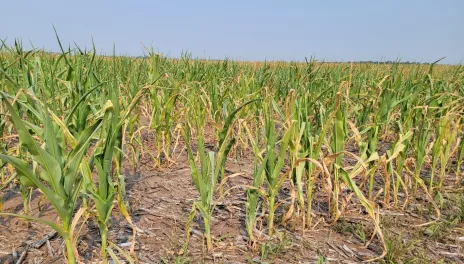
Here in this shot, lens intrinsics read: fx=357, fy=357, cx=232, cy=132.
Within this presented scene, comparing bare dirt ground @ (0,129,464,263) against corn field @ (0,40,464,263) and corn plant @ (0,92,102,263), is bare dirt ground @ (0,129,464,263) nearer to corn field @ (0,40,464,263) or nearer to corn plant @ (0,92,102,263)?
corn field @ (0,40,464,263)

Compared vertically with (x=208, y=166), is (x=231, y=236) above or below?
below

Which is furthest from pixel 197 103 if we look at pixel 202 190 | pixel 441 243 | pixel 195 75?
pixel 441 243

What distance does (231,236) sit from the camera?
1.69m

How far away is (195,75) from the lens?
12.8 ft

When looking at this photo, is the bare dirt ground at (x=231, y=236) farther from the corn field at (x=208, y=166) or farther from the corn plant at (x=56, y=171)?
the corn plant at (x=56, y=171)

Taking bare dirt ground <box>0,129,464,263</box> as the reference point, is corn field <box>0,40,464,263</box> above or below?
above

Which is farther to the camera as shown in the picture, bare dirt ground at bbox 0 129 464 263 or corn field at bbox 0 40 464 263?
bare dirt ground at bbox 0 129 464 263

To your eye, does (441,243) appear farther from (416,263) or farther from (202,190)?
(202,190)

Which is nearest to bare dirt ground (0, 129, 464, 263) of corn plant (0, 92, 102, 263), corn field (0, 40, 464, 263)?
corn field (0, 40, 464, 263)

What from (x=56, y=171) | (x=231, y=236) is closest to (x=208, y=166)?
(x=231, y=236)

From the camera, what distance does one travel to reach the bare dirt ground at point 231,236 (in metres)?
1.52

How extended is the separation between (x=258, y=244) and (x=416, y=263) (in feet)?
2.21

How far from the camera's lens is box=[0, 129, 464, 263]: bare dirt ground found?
59.9 inches

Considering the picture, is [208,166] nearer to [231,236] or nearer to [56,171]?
[231,236]
